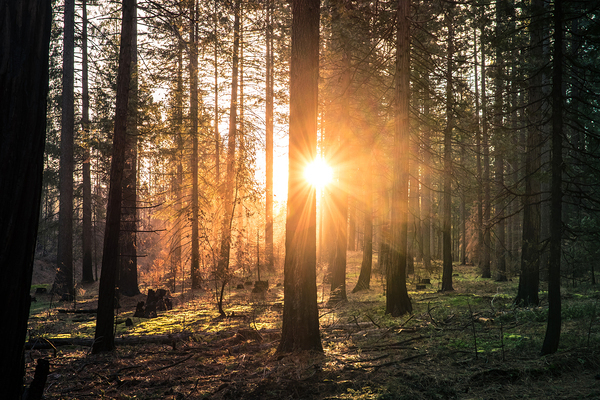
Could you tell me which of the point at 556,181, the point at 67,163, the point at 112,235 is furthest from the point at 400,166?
the point at 67,163

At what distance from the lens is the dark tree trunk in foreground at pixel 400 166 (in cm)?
994

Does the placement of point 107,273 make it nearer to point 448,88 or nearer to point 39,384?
point 39,384

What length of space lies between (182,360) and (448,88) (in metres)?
13.7

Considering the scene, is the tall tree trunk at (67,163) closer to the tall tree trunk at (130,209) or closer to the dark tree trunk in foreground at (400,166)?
the tall tree trunk at (130,209)

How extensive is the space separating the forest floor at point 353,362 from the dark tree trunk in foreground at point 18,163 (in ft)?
8.45

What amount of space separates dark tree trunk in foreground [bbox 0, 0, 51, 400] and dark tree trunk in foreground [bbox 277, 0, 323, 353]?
4.11 m

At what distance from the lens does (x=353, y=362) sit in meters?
5.89

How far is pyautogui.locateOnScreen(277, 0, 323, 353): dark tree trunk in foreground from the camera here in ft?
20.8

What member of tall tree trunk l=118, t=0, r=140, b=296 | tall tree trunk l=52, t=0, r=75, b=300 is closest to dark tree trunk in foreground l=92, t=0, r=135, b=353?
tall tree trunk l=118, t=0, r=140, b=296

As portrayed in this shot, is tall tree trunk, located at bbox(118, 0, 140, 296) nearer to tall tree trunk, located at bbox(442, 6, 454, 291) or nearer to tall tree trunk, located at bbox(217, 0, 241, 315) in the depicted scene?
tall tree trunk, located at bbox(217, 0, 241, 315)

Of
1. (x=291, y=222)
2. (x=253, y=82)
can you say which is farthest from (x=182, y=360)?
(x=253, y=82)

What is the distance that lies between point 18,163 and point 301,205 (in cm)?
442

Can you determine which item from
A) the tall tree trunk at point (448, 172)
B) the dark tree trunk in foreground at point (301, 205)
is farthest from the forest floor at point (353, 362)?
the tall tree trunk at point (448, 172)

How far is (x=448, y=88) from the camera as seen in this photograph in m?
14.3
